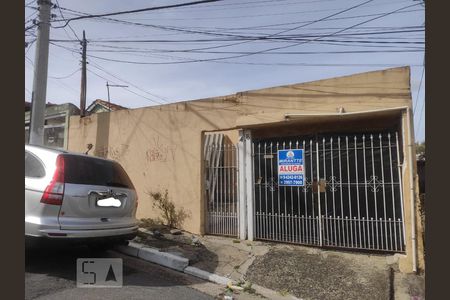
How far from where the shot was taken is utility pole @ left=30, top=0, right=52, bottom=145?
8.83m

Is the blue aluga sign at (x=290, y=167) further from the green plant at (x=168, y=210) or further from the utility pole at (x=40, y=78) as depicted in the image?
the utility pole at (x=40, y=78)

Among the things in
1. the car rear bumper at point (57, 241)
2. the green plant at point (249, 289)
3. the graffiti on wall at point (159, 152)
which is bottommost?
the green plant at point (249, 289)

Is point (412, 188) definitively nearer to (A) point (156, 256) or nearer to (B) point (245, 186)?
(B) point (245, 186)

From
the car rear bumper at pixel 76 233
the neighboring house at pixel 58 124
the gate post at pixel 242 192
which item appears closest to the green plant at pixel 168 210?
the gate post at pixel 242 192

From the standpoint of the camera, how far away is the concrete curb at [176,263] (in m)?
5.12

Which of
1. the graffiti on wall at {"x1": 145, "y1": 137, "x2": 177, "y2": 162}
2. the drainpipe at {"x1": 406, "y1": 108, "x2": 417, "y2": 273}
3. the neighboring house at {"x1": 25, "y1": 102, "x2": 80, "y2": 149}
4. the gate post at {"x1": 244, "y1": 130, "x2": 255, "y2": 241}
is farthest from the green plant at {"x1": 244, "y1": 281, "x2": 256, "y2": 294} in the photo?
the neighboring house at {"x1": 25, "y1": 102, "x2": 80, "y2": 149}

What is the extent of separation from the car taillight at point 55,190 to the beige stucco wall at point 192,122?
11.7ft

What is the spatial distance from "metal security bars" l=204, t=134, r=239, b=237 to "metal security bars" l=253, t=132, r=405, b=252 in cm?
54

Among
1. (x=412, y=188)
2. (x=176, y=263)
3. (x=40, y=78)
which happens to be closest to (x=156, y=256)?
(x=176, y=263)

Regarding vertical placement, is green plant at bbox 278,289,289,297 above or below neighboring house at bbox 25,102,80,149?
below

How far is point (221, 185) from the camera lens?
7.73m

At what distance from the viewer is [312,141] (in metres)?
6.77

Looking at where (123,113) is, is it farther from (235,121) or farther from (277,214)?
(277,214)

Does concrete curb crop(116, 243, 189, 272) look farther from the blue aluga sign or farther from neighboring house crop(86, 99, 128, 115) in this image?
neighboring house crop(86, 99, 128, 115)
